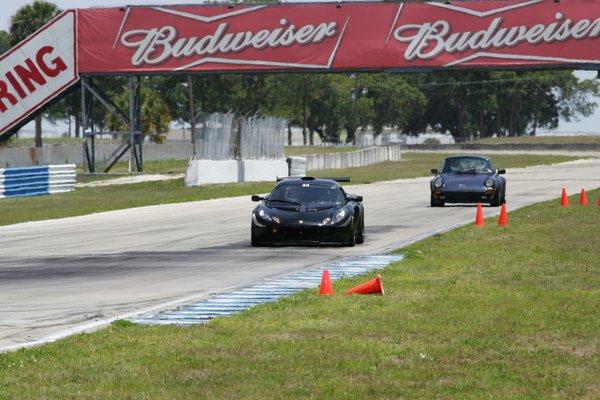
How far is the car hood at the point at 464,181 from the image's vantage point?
37.9 meters

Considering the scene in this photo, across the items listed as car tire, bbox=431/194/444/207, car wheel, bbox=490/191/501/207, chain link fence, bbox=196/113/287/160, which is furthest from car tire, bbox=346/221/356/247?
chain link fence, bbox=196/113/287/160

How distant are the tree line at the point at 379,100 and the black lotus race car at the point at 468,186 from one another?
89092mm

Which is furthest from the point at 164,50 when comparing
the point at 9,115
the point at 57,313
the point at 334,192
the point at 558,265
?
the point at 57,313

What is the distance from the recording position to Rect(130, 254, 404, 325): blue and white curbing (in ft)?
45.1

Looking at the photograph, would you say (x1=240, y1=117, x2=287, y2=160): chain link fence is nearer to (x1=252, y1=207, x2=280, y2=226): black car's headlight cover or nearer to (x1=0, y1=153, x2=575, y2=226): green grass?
(x1=0, y1=153, x2=575, y2=226): green grass

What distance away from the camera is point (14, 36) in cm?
8981

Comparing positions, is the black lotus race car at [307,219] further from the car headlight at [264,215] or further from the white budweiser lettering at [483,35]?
the white budweiser lettering at [483,35]

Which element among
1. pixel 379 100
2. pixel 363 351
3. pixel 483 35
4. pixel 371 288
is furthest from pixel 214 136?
pixel 379 100

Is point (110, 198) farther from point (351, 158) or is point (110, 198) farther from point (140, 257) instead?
point (351, 158)

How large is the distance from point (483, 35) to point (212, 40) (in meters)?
10.6

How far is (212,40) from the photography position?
5678 centimetres

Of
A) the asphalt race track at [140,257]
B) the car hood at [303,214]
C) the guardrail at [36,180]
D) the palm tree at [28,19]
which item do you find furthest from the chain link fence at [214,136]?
the palm tree at [28,19]

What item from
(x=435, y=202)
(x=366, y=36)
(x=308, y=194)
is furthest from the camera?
(x=366, y=36)

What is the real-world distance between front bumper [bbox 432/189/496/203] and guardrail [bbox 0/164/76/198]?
16852mm
